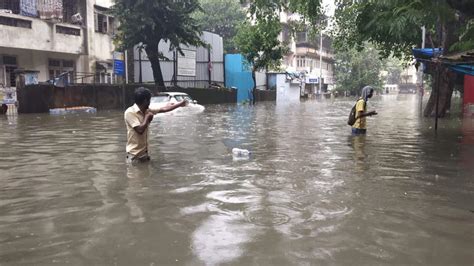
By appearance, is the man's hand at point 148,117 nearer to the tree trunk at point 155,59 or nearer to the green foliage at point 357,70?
the tree trunk at point 155,59

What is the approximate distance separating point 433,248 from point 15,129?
43.7ft

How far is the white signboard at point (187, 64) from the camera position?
36125mm

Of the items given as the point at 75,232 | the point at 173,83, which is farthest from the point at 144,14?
the point at 75,232

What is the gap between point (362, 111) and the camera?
1125 centimetres

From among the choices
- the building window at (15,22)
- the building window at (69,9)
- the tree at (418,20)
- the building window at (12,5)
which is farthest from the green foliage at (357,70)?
the building window at (12,5)

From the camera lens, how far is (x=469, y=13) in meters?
8.89

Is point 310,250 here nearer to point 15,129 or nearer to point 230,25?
point 15,129

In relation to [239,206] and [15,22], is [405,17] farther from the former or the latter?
[15,22]

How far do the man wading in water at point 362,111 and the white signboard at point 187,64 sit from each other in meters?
25.1

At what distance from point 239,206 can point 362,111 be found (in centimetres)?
672

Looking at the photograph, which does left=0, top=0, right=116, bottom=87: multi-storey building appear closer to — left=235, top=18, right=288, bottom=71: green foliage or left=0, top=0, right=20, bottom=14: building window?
left=0, top=0, right=20, bottom=14: building window

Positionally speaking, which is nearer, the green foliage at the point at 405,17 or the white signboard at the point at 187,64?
the green foliage at the point at 405,17

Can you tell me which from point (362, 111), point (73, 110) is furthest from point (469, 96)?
point (73, 110)

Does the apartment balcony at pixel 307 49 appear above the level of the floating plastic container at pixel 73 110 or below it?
above
